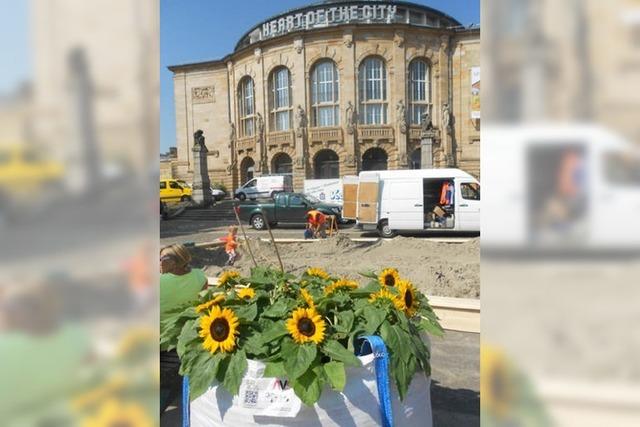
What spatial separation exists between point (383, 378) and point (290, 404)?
0.37 meters

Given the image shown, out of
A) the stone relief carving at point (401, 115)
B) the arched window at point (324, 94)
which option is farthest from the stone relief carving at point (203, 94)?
the stone relief carving at point (401, 115)

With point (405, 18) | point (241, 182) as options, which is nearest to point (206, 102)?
point (241, 182)

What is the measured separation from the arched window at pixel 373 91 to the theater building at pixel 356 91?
78 mm

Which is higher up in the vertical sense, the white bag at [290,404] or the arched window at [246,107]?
the arched window at [246,107]

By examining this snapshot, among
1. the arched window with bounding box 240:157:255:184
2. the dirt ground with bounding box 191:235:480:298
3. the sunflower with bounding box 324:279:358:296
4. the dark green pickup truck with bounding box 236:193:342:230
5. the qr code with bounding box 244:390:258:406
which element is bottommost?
the dirt ground with bounding box 191:235:480:298

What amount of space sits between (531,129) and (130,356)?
0.88m

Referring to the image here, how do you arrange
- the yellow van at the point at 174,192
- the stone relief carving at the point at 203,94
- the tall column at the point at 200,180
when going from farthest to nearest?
the stone relief carving at the point at 203,94 → the tall column at the point at 200,180 → the yellow van at the point at 174,192

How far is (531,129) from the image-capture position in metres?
0.77

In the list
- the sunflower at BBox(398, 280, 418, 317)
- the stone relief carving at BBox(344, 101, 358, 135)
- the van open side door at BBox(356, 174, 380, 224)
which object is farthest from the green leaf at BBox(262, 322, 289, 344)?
the stone relief carving at BBox(344, 101, 358, 135)

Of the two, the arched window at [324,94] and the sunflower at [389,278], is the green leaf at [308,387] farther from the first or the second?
the arched window at [324,94]

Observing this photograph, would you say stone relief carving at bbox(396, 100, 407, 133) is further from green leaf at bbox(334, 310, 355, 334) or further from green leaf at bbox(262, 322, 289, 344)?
green leaf at bbox(262, 322, 289, 344)

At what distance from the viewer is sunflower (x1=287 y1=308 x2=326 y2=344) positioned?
1.74m

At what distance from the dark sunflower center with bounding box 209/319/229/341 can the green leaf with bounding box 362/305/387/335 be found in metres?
0.56

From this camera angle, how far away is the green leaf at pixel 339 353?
167cm
